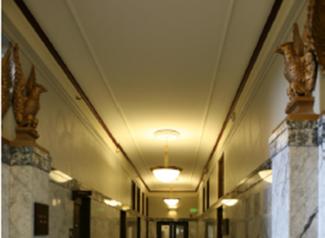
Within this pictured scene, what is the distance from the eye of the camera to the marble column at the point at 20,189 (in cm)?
368

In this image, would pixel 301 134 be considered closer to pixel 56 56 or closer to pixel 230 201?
pixel 56 56

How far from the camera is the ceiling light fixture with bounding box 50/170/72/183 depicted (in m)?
4.90

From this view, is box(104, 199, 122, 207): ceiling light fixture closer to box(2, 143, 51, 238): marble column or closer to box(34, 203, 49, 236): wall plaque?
box(34, 203, 49, 236): wall plaque

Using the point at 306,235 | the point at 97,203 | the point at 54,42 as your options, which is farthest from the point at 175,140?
the point at 306,235

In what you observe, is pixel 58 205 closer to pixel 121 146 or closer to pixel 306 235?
pixel 306 235

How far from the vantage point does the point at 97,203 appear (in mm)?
7434

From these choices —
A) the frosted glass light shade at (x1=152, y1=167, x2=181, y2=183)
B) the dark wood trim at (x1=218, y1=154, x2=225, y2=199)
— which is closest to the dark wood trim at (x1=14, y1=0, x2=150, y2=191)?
the frosted glass light shade at (x1=152, y1=167, x2=181, y2=183)

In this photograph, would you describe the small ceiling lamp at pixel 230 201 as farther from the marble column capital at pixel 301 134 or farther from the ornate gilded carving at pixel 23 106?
the marble column capital at pixel 301 134

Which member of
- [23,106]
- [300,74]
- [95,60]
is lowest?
[23,106]

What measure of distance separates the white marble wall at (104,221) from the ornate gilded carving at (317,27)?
4833 mm

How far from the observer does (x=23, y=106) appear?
13.0 feet

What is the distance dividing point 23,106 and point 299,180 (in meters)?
2.24

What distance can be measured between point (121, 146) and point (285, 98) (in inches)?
248

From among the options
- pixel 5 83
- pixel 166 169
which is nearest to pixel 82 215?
pixel 166 169
